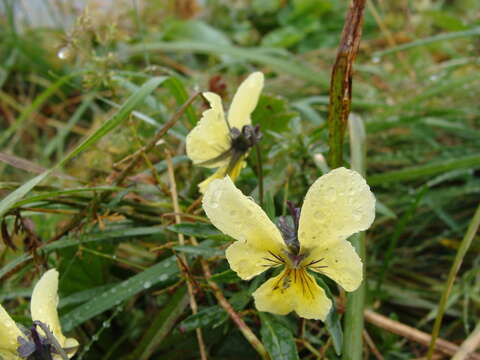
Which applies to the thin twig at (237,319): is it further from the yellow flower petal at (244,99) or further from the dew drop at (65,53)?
the dew drop at (65,53)

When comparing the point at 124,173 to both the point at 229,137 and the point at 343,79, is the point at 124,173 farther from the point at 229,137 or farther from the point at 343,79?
the point at 343,79

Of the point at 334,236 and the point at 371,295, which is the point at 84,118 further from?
the point at 334,236

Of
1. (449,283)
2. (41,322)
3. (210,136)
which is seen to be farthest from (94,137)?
(449,283)

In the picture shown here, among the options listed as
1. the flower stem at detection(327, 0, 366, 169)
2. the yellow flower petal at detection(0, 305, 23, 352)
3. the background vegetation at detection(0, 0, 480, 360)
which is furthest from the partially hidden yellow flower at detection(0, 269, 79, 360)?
the flower stem at detection(327, 0, 366, 169)

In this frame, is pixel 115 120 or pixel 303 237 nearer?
pixel 303 237

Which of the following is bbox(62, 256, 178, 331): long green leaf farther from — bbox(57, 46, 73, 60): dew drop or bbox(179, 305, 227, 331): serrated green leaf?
bbox(57, 46, 73, 60): dew drop
